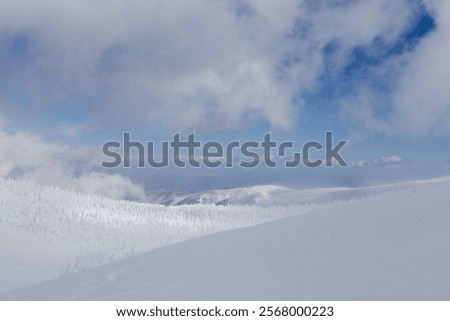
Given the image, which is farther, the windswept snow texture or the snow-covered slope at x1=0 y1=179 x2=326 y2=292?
the snow-covered slope at x1=0 y1=179 x2=326 y2=292

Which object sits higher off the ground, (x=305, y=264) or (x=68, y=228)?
(x=68, y=228)

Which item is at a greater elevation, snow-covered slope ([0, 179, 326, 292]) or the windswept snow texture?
snow-covered slope ([0, 179, 326, 292])

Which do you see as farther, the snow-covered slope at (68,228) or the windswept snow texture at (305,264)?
the snow-covered slope at (68,228)

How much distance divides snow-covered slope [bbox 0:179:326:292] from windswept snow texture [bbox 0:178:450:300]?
68092 mm

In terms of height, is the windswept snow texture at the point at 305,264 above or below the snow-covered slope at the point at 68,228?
below

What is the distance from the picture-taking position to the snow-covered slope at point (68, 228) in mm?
105312

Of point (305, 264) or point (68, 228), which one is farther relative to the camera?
point (68, 228)

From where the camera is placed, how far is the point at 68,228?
146250mm

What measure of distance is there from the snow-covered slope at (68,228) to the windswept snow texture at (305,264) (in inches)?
2681

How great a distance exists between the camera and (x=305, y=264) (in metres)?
13.9

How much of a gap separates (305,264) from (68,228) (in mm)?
145088

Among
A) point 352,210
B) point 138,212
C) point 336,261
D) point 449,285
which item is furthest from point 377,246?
point 138,212

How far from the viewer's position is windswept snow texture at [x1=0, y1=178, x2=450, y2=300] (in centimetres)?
1153

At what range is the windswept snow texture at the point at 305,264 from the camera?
1153 centimetres
